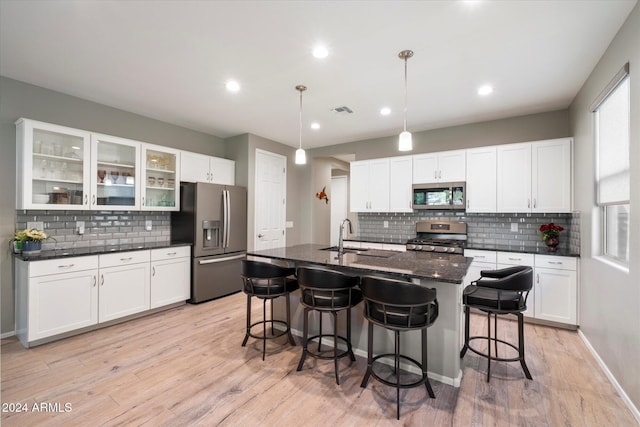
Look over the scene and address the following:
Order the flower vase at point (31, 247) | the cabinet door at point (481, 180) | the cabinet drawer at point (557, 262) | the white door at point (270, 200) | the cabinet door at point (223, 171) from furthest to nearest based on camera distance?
the white door at point (270, 200) < the cabinet door at point (223, 171) < the cabinet door at point (481, 180) < the cabinet drawer at point (557, 262) < the flower vase at point (31, 247)

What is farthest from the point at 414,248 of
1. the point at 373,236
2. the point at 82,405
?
the point at 82,405

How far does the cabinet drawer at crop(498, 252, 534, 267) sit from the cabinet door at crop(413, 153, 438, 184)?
1395 millimetres

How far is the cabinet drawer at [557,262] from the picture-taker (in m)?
3.24

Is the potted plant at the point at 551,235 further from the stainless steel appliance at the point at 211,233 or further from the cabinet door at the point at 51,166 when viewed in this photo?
the cabinet door at the point at 51,166

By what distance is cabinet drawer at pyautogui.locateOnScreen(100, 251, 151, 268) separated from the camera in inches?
129

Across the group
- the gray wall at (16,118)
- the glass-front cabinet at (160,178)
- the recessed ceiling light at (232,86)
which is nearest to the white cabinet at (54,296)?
the gray wall at (16,118)

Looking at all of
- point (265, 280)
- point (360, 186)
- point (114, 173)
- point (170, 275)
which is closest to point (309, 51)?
point (265, 280)

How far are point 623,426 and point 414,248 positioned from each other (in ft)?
8.51

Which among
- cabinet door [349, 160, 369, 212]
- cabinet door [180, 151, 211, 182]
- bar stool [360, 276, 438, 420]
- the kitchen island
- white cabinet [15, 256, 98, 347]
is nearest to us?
bar stool [360, 276, 438, 420]

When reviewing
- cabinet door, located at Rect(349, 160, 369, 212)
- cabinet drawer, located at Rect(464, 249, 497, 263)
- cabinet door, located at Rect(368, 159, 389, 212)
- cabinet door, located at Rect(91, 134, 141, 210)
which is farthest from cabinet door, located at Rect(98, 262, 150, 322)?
cabinet drawer, located at Rect(464, 249, 497, 263)

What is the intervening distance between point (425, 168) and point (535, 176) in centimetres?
139

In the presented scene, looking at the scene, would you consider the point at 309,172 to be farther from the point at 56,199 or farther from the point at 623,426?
the point at 623,426

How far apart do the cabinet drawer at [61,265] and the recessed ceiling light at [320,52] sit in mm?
3202

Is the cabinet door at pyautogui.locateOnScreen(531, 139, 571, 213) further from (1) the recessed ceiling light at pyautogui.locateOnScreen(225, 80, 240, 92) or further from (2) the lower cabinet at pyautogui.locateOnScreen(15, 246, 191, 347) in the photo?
(2) the lower cabinet at pyautogui.locateOnScreen(15, 246, 191, 347)
